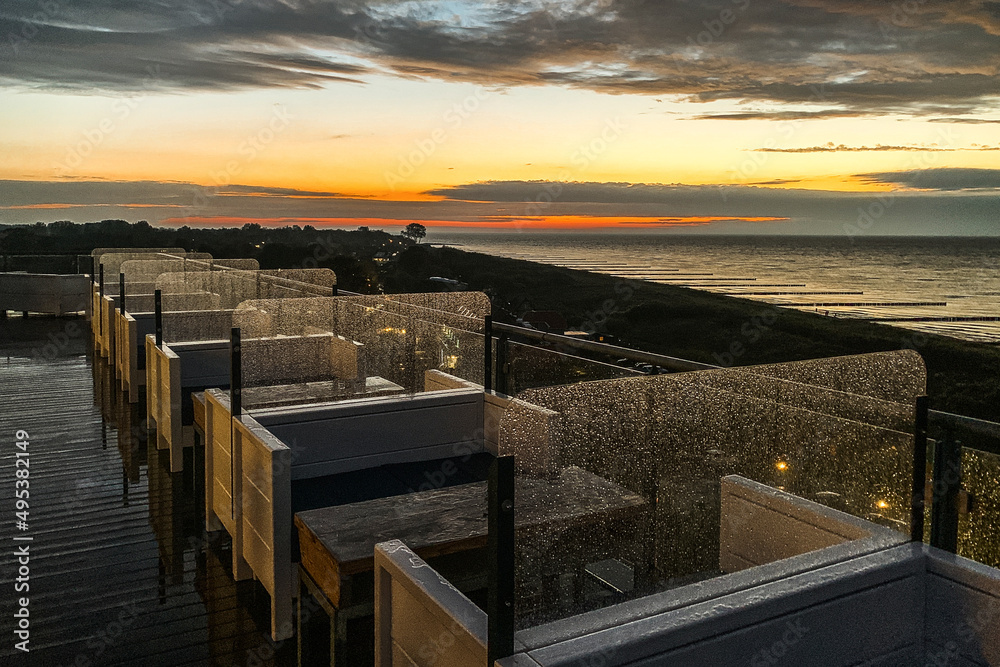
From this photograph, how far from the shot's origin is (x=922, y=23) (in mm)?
11227

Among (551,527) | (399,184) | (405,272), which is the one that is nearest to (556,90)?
(399,184)

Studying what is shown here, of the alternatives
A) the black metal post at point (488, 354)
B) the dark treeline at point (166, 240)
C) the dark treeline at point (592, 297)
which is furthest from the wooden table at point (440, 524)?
the dark treeline at point (166, 240)

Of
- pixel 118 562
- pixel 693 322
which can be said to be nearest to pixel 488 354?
pixel 118 562

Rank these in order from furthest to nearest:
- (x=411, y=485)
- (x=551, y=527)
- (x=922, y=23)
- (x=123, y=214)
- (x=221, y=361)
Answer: (x=123, y=214) < (x=922, y=23) < (x=221, y=361) < (x=411, y=485) < (x=551, y=527)

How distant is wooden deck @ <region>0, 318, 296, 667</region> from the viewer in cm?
275

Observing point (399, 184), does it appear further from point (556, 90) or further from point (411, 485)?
point (411, 485)

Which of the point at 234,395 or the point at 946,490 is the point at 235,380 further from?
the point at 946,490

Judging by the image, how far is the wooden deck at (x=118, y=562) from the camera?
2748 mm

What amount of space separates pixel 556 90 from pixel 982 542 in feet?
30.2

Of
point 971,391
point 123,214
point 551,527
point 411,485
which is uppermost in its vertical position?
point 123,214

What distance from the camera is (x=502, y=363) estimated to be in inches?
147

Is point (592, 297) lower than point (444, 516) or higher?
lower

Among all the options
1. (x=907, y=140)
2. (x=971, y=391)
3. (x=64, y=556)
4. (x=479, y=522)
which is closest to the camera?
(x=479, y=522)

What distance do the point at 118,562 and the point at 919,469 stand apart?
334 cm
